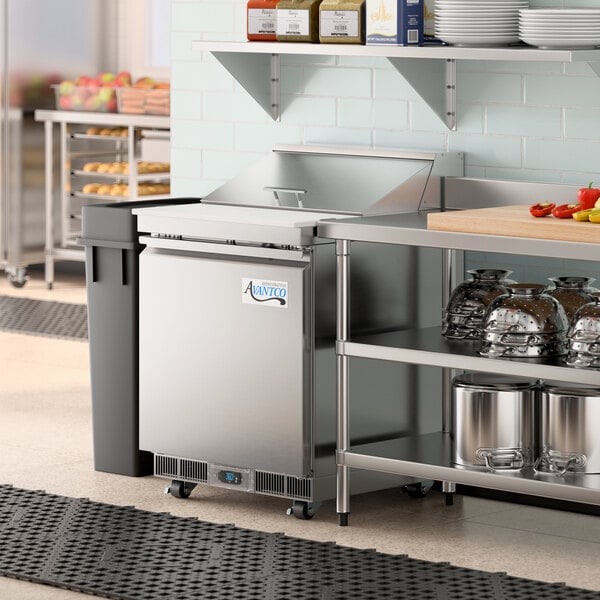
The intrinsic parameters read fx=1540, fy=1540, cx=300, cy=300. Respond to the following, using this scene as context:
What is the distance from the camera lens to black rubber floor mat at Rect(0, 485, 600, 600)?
12.6ft

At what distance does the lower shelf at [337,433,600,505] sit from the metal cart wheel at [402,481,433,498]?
17 cm

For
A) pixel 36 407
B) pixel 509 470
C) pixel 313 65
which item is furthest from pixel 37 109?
pixel 509 470

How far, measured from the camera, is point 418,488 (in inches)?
191

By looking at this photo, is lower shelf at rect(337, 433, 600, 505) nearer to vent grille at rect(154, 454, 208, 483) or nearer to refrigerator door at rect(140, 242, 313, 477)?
refrigerator door at rect(140, 242, 313, 477)

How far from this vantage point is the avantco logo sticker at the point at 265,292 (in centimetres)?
442

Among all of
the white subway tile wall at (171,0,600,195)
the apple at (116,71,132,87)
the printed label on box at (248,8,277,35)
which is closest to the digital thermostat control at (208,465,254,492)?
the white subway tile wall at (171,0,600,195)

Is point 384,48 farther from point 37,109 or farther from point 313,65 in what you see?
point 37,109

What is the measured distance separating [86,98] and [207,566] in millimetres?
5514

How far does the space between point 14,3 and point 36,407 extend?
3897mm

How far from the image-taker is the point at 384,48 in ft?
14.8

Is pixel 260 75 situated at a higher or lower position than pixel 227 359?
higher

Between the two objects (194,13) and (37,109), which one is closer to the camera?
(194,13)

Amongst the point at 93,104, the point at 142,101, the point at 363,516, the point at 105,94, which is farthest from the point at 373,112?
the point at 93,104

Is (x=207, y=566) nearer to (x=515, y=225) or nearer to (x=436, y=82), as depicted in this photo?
(x=515, y=225)
